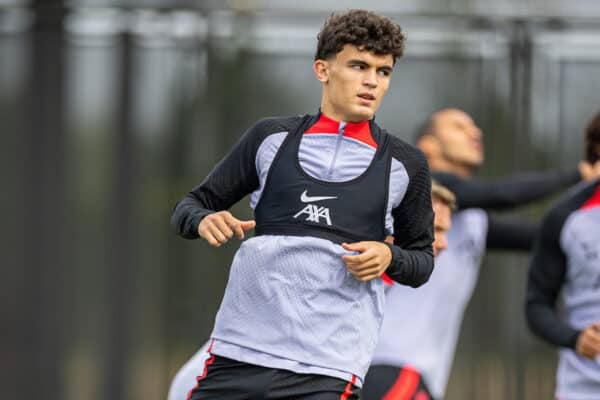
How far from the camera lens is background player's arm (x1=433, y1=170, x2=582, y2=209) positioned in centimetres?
470

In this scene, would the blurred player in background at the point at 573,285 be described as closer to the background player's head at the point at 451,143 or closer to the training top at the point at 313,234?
the background player's head at the point at 451,143

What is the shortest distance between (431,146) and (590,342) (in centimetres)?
128

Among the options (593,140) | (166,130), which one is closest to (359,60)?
(593,140)

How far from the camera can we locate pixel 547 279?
14.1 feet

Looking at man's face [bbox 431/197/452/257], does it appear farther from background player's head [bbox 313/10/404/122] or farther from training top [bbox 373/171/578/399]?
background player's head [bbox 313/10/404/122]

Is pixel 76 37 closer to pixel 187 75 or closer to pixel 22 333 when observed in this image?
pixel 187 75

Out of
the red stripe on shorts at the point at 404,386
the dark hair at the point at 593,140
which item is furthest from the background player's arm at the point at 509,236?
the red stripe on shorts at the point at 404,386

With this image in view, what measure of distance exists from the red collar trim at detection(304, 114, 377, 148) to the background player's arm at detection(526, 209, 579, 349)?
4.75ft

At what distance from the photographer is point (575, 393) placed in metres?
4.14

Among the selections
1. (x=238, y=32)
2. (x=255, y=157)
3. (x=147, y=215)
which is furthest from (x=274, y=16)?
(x=255, y=157)

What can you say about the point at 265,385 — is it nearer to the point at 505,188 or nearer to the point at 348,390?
the point at 348,390

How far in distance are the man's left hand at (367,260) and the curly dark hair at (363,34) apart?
49 cm

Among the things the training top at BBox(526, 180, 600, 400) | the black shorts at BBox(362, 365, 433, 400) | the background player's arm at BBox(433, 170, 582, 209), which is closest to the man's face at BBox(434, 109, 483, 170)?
the background player's arm at BBox(433, 170, 582, 209)

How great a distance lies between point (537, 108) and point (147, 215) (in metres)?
2.47
